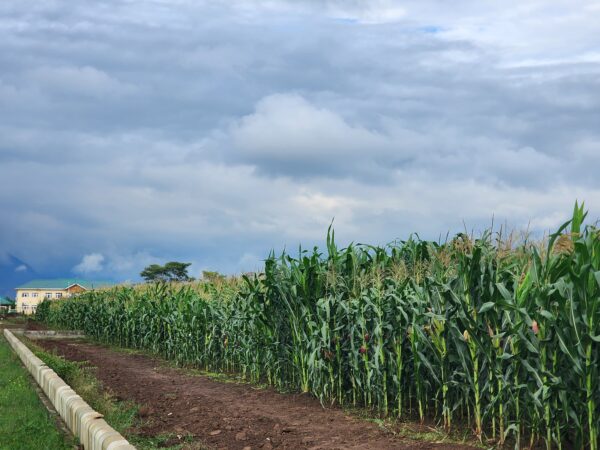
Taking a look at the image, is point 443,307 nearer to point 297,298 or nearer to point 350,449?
point 350,449

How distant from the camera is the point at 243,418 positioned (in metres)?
9.39

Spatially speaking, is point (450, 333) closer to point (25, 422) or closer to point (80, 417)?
point (80, 417)

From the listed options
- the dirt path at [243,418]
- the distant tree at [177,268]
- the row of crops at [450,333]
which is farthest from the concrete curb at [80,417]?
the distant tree at [177,268]

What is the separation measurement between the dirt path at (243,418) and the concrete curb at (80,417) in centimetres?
93

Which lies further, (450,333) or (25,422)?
(25,422)

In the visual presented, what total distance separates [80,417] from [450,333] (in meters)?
4.71

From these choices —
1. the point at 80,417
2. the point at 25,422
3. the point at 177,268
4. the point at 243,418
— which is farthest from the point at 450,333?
the point at 177,268

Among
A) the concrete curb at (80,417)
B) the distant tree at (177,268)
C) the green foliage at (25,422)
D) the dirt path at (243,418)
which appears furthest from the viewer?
the distant tree at (177,268)

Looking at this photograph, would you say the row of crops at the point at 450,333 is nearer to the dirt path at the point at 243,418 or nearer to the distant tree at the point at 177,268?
the dirt path at the point at 243,418

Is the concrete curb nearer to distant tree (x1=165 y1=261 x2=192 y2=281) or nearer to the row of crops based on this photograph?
the row of crops

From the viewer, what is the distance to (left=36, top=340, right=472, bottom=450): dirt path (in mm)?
7785

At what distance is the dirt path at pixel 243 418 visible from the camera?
7785 mm

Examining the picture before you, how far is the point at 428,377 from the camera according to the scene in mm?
8820

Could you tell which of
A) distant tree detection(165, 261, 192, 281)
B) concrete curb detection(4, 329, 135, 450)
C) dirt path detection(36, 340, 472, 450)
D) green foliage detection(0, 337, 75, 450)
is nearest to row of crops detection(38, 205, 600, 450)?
dirt path detection(36, 340, 472, 450)
